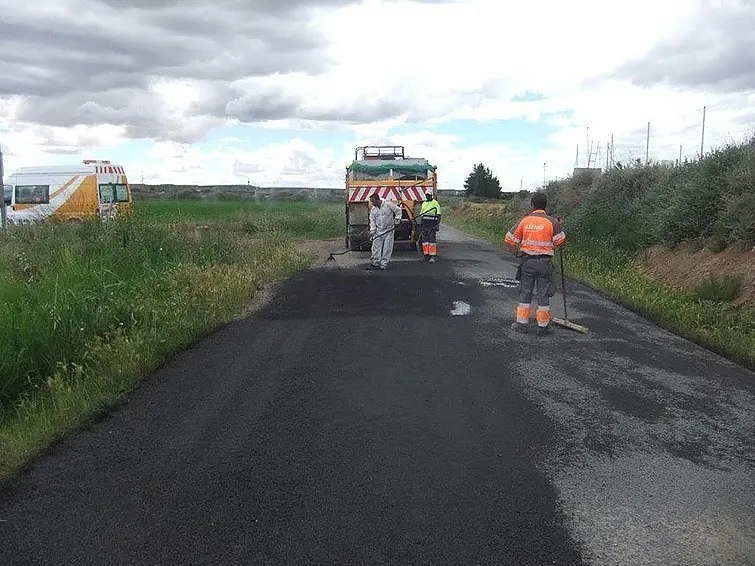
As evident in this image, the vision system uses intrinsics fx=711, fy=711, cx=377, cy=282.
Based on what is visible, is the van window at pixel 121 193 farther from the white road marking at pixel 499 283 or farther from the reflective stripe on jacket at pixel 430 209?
the white road marking at pixel 499 283

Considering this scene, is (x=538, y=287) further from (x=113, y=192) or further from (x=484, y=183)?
(x=484, y=183)

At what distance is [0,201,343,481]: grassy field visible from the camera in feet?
19.2

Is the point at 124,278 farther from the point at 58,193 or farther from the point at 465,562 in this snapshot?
the point at 58,193

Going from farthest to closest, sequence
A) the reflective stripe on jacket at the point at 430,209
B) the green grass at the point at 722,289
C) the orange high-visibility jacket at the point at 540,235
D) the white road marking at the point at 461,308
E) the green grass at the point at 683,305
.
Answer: the reflective stripe on jacket at the point at 430,209 → the green grass at the point at 722,289 → the white road marking at the point at 461,308 → the orange high-visibility jacket at the point at 540,235 → the green grass at the point at 683,305

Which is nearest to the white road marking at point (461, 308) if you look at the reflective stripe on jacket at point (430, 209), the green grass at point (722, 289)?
the green grass at point (722, 289)

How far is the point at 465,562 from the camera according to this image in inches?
134

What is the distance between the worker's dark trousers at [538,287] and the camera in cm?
847

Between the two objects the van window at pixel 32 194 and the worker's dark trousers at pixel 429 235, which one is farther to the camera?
the van window at pixel 32 194

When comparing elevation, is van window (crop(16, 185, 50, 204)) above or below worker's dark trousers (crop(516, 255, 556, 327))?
above

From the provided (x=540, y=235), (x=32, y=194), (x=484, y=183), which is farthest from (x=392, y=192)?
(x=484, y=183)

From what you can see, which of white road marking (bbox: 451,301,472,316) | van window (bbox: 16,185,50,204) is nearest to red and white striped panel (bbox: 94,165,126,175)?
van window (bbox: 16,185,50,204)

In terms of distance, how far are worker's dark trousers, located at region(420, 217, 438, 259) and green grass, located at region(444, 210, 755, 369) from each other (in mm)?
3030

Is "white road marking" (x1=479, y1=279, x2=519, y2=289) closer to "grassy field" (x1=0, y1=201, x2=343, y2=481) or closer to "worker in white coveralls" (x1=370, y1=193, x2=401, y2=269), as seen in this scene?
"worker in white coveralls" (x1=370, y1=193, x2=401, y2=269)

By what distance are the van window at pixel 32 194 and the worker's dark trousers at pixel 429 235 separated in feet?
43.7
